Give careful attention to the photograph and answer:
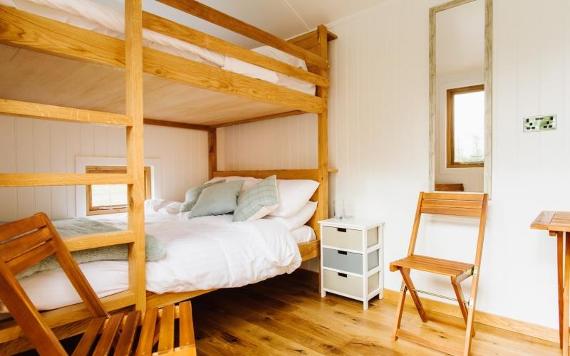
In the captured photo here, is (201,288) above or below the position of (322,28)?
below

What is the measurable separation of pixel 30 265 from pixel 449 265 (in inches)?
74.6

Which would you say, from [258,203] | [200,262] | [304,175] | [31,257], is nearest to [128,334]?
[31,257]

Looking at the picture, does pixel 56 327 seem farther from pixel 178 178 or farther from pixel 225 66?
pixel 178 178

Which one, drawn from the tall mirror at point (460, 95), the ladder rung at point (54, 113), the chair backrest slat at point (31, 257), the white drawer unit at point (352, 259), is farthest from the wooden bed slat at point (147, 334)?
the tall mirror at point (460, 95)

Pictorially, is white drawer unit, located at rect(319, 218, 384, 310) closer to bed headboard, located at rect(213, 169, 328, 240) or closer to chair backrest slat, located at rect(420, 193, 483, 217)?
bed headboard, located at rect(213, 169, 328, 240)

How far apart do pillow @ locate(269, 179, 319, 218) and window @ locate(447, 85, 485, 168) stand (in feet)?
3.16

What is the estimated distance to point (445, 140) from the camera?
2.21m

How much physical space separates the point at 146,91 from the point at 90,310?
1.24 metres

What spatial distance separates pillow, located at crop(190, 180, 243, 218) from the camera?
260 centimetres

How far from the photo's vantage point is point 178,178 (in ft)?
11.5

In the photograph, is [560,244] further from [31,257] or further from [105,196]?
[105,196]

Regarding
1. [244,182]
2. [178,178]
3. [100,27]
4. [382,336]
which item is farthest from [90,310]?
[178,178]

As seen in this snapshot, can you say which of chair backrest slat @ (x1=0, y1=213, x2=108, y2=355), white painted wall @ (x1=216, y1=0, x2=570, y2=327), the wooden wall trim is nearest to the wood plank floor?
white painted wall @ (x1=216, y1=0, x2=570, y2=327)

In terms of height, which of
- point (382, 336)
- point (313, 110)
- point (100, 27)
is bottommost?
point (382, 336)
